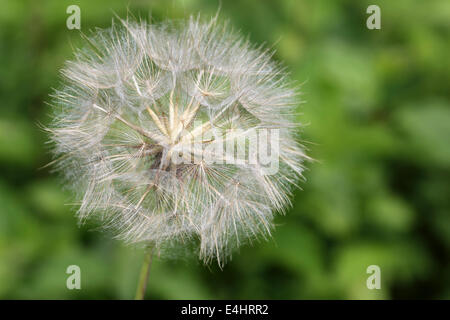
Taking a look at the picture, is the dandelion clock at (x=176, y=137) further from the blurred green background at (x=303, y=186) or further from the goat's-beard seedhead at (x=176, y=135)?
the blurred green background at (x=303, y=186)

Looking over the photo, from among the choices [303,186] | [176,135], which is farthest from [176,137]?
[303,186]

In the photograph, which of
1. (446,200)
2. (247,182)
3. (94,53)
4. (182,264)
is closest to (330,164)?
(446,200)

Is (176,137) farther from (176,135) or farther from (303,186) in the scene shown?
(303,186)

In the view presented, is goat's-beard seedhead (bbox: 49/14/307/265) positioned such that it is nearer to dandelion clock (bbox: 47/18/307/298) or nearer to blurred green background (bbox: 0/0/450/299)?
dandelion clock (bbox: 47/18/307/298)

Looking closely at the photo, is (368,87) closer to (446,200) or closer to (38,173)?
(446,200)

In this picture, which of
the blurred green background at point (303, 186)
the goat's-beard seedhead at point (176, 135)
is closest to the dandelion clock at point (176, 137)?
the goat's-beard seedhead at point (176, 135)

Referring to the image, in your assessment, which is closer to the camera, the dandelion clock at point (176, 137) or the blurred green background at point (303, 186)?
the dandelion clock at point (176, 137)
